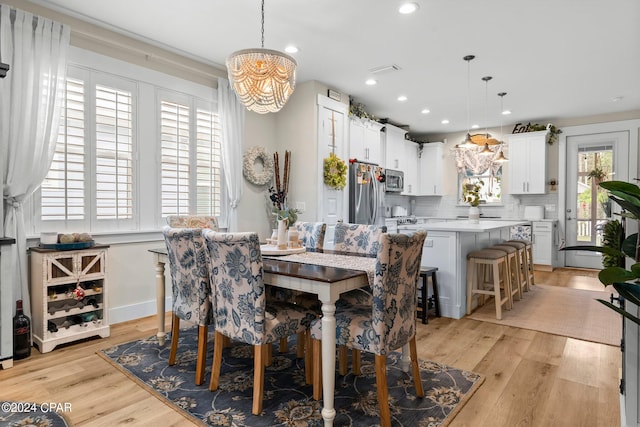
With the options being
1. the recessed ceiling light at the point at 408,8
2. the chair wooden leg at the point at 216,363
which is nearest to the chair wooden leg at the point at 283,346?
the chair wooden leg at the point at 216,363

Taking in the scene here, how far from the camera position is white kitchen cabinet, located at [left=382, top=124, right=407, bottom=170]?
22.0ft

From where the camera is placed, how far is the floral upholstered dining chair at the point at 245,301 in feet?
6.48

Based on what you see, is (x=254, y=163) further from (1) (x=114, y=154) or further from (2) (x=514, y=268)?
(2) (x=514, y=268)

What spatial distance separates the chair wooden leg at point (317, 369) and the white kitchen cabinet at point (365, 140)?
372 cm

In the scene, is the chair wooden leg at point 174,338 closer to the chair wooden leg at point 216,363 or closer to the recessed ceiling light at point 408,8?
the chair wooden leg at point 216,363

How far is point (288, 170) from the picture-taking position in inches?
195

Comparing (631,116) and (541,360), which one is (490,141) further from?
(631,116)

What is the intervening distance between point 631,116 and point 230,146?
6.60m

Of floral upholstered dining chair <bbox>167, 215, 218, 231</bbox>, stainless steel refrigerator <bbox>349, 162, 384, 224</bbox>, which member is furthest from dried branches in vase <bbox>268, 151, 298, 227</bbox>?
floral upholstered dining chair <bbox>167, 215, 218, 231</bbox>

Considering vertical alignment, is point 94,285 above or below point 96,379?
above

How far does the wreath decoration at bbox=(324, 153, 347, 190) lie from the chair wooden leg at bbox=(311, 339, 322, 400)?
306 centimetres

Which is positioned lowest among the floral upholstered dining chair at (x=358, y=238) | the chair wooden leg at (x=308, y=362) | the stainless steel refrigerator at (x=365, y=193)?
the chair wooden leg at (x=308, y=362)

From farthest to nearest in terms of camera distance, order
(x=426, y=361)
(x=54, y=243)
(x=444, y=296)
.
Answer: (x=444, y=296) < (x=54, y=243) < (x=426, y=361)

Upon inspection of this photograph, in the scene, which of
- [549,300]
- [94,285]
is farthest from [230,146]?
[549,300]
